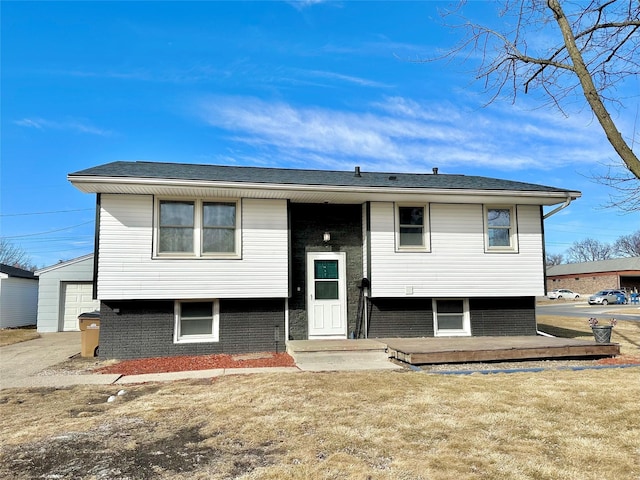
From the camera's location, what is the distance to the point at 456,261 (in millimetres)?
10461

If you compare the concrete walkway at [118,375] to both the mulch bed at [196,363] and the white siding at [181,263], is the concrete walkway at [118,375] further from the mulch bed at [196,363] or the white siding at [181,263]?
the white siding at [181,263]

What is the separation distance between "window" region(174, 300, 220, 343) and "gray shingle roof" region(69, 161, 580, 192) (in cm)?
302

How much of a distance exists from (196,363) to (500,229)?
26.9 ft

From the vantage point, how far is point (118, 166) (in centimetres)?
993

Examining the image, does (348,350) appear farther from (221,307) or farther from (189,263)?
(189,263)

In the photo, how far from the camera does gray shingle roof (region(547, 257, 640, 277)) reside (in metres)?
49.6

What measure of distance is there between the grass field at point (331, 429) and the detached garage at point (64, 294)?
1255 centimetres

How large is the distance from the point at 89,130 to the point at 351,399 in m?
20.6

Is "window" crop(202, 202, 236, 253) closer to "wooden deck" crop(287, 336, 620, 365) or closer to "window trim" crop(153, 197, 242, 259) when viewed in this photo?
"window trim" crop(153, 197, 242, 259)

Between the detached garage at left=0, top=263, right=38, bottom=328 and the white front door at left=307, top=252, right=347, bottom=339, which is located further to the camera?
the detached garage at left=0, top=263, right=38, bottom=328

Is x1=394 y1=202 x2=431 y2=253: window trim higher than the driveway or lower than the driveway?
higher

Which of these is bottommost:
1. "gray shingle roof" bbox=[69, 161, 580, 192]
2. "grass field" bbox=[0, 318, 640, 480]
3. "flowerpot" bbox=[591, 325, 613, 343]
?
"grass field" bbox=[0, 318, 640, 480]

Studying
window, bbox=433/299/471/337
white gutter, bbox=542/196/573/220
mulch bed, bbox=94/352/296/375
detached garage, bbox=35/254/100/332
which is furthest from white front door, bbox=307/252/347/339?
detached garage, bbox=35/254/100/332

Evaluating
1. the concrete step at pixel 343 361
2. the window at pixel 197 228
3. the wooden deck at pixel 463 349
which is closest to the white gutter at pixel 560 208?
the wooden deck at pixel 463 349
